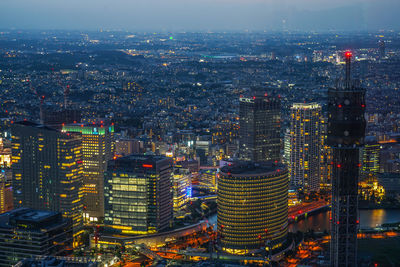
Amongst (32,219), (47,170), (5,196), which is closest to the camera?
(32,219)

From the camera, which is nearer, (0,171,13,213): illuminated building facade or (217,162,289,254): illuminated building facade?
(217,162,289,254): illuminated building facade

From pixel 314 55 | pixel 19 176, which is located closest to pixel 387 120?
pixel 314 55

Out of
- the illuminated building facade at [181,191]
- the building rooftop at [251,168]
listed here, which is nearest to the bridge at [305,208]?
the building rooftop at [251,168]

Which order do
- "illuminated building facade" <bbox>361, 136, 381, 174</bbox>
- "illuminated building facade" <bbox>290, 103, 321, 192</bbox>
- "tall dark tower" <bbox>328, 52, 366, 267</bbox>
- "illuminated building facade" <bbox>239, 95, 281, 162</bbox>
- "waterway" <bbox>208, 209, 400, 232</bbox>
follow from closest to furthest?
"tall dark tower" <bbox>328, 52, 366, 267</bbox>
"waterway" <bbox>208, 209, 400, 232</bbox>
"illuminated building facade" <bbox>290, 103, 321, 192</bbox>
"illuminated building facade" <bbox>239, 95, 281, 162</bbox>
"illuminated building facade" <bbox>361, 136, 381, 174</bbox>

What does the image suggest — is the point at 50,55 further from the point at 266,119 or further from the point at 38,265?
the point at 38,265

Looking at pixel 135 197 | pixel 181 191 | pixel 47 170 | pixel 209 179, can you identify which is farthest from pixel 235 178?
pixel 209 179

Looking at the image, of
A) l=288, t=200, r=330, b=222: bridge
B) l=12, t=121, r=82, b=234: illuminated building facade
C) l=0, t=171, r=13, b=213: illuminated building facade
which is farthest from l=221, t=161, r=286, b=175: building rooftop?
l=0, t=171, r=13, b=213: illuminated building facade

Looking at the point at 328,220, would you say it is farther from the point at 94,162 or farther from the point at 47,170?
the point at 47,170

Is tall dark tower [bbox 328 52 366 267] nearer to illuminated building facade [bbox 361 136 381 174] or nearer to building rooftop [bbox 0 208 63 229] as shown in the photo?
building rooftop [bbox 0 208 63 229]
